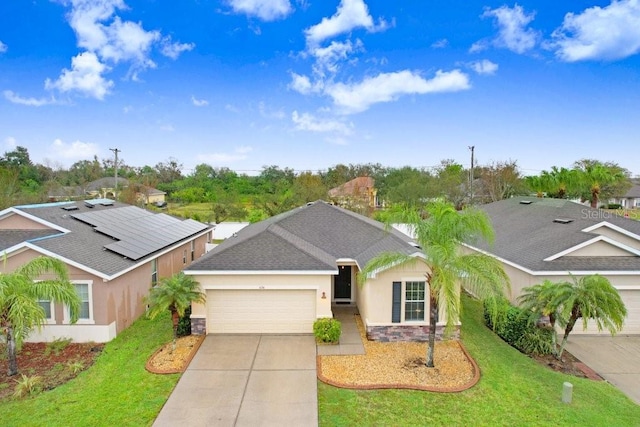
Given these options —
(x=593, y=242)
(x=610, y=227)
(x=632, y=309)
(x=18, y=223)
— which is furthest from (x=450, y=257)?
(x=18, y=223)

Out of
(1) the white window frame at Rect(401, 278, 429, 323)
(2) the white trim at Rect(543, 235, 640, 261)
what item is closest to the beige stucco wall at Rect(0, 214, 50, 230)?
(1) the white window frame at Rect(401, 278, 429, 323)

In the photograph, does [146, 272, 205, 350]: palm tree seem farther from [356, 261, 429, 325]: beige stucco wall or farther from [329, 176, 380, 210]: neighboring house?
[329, 176, 380, 210]: neighboring house

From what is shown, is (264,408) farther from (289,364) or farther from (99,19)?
(99,19)

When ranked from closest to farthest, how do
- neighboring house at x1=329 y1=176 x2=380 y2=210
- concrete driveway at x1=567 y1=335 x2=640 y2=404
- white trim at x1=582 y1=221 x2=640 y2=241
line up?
1. concrete driveway at x1=567 y1=335 x2=640 y2=404
2. white trim at x1=582 y1=221 x2=640 y2=241
3. neighboring house at x1=329 y1=176 x2=380 y2=210

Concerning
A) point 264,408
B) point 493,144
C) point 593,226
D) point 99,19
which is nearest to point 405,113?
point 493,144

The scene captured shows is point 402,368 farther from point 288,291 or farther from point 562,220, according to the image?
point 562,220

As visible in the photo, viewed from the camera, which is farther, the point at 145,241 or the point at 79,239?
the point at 145,241
